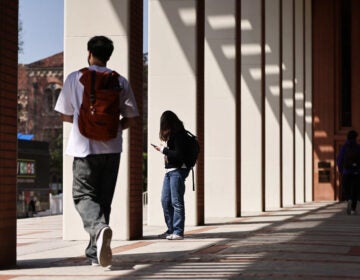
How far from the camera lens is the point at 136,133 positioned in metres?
10.4

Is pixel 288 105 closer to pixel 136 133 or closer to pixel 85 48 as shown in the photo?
pixel 136 133

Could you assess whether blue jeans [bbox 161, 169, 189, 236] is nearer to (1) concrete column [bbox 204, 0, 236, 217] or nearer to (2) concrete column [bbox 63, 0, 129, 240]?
(2) concrete column [bbox 63, 0, 129, 240]

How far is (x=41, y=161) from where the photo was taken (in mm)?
35094

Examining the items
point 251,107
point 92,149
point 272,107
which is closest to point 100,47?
point 92,149

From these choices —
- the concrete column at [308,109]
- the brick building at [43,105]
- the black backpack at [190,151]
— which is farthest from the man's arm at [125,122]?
the brick building at [43,105]

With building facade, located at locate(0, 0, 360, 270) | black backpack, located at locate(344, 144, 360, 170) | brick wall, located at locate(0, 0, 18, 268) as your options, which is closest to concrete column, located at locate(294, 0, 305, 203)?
building facade, located at locate(0, 0, 360, 270)

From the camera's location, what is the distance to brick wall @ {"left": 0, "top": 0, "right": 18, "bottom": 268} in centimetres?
674

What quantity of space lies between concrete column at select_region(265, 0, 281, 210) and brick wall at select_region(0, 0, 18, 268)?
56.1 feet

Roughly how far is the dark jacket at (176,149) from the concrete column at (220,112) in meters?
6.85

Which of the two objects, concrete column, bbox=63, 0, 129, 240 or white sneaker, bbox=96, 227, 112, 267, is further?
concrete column, bbox=63, 0, 129, 240

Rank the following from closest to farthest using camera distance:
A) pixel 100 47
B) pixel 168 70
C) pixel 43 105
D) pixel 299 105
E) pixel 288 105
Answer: pixel 100 47, pixel 168 70, pixel 288 105, pixel 299 105, pixel 43 105

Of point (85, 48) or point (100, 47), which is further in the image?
point (85, 48)

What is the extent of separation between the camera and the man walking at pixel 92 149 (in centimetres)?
642

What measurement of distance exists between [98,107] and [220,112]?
34.8 feet
